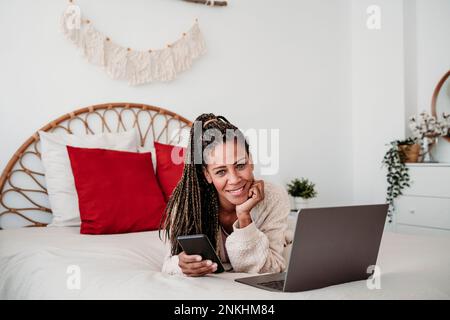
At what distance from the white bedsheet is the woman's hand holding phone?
22 mm

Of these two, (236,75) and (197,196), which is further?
(236,75)

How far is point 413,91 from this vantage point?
340 centimetres

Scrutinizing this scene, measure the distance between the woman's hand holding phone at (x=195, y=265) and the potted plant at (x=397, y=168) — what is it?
2.33 meters

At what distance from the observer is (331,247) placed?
978mm

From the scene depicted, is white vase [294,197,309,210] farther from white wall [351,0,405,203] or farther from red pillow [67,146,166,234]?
red pillow [67,146,166,234]

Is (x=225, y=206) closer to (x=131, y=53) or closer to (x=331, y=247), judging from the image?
(x=331, y=247)

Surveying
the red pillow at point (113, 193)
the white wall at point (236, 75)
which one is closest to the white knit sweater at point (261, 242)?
the red pillow at point (113, 193)

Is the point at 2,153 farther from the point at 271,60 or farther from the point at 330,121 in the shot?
the point at 330,121

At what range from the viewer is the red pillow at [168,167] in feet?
7.54

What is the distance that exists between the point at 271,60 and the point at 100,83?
1.31 metres

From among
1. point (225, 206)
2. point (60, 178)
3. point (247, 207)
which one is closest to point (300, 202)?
point (60, 178)

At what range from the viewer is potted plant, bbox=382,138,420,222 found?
3139 millimetres

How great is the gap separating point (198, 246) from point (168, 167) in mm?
Answer: 1251
